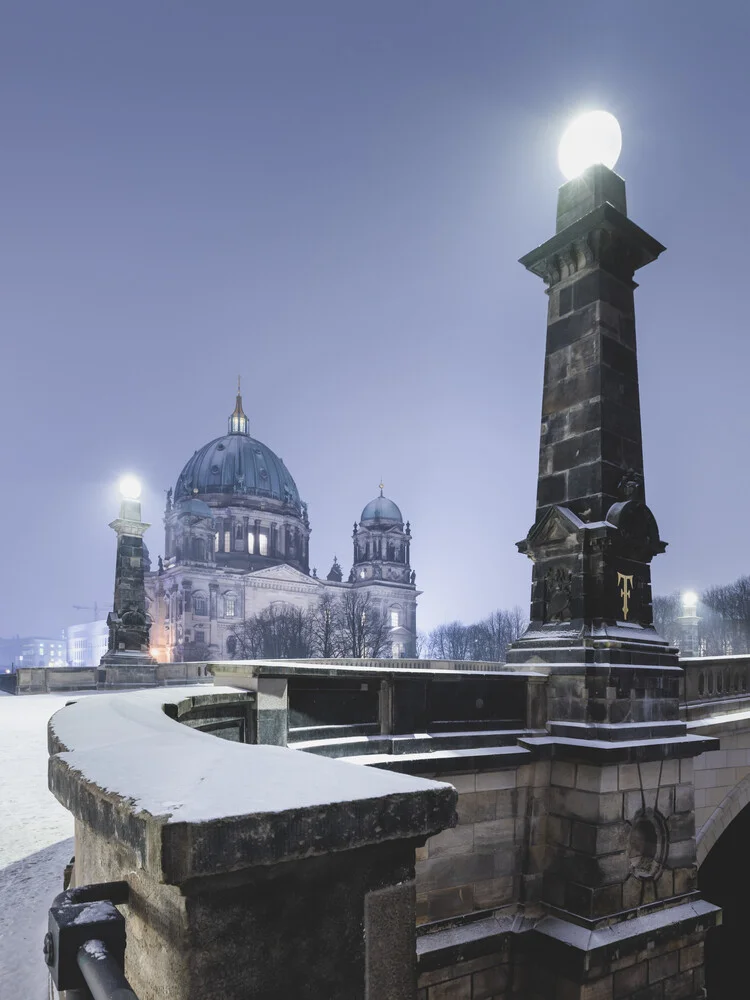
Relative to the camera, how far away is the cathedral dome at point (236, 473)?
302 ft

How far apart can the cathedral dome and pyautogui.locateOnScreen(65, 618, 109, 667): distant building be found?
61.2m

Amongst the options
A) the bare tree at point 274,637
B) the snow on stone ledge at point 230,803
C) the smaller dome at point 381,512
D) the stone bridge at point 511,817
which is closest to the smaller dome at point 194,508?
the bare tree at point 274,637

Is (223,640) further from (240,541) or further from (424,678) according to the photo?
(424,678)

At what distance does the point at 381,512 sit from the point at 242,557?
21939mm

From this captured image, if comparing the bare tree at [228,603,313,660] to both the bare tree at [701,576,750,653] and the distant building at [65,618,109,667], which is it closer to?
the bare tree at [701,576,750,653]

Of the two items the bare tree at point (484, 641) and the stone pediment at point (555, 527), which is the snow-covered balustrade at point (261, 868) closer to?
the stone pediment at point (555, 527)

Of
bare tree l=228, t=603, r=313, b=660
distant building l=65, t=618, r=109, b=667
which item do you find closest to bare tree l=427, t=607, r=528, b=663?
bare tree l=228, t=603, r=313, b=660

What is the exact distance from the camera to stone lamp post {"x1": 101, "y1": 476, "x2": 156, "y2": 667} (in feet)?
75.5

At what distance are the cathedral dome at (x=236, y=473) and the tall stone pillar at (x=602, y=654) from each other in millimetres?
84221

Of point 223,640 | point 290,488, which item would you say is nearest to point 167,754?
point 223,640

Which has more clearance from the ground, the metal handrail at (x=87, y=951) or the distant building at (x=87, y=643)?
the metal handrail at (x=87, y=951)

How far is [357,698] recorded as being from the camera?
6.36 meters

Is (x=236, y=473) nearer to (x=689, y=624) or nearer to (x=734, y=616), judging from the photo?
(x=734, y=616)

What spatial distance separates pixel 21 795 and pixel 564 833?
682 cm
